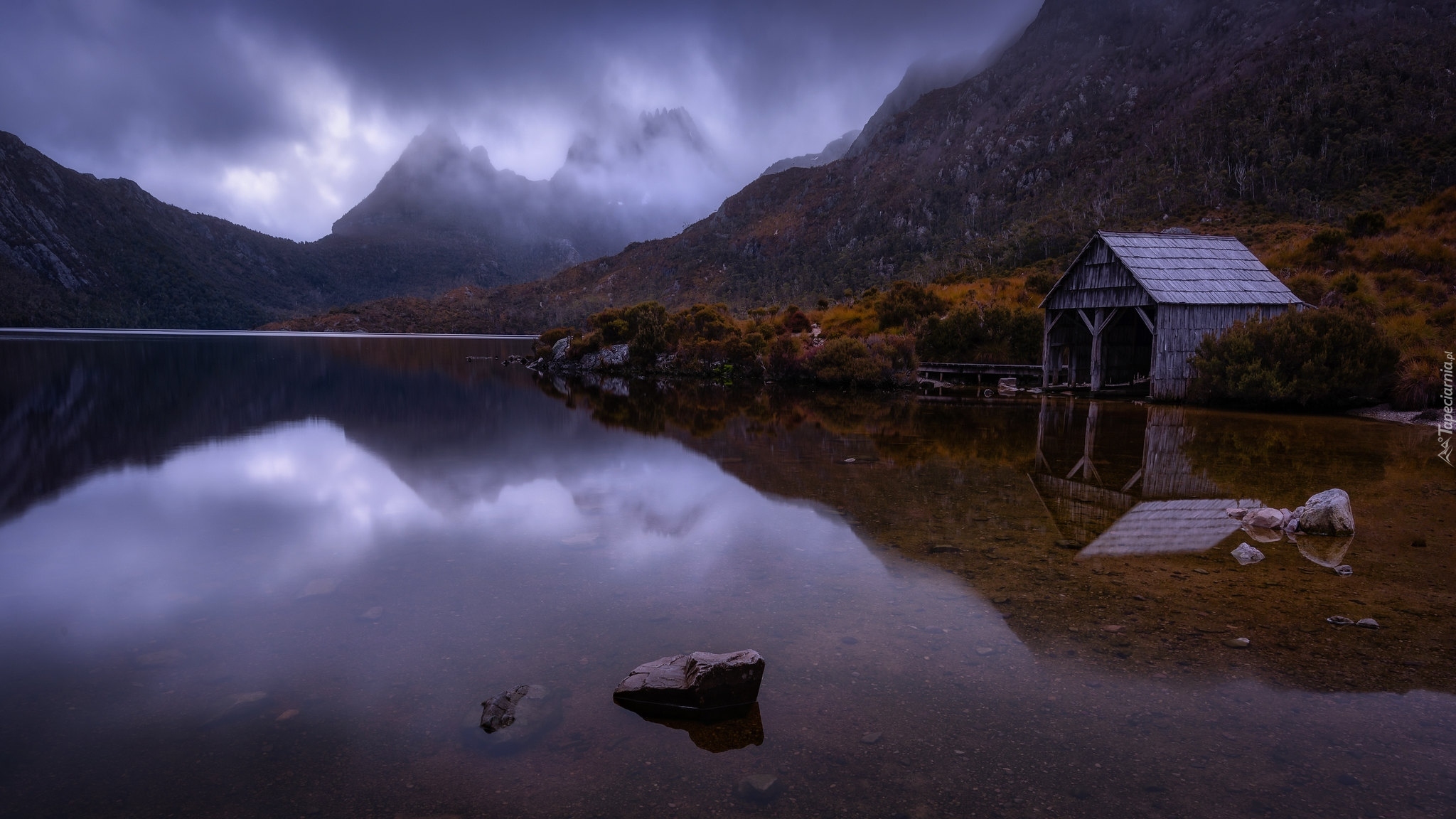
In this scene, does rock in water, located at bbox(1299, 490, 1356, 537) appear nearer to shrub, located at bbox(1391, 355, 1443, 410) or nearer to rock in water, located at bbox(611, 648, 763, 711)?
rock in water, located at bbox(611, 648, 763, 711)

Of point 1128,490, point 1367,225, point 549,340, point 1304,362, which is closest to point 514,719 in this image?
point 1128,490

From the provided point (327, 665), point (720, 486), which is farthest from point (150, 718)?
point (720, 486)

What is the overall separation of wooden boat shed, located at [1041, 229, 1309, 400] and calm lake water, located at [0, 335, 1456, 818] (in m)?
10.3

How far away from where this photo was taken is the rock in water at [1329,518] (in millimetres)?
8430

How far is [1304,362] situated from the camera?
20125 millimetres

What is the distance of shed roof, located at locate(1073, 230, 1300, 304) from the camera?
23094 mm

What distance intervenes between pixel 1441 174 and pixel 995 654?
62.7 meters

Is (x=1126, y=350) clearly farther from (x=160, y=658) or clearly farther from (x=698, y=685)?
(x=160, y=658)

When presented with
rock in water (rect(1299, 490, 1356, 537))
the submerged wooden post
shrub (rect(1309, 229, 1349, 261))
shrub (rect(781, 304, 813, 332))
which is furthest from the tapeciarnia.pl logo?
shrub (rect(781, 304, 813, 332))

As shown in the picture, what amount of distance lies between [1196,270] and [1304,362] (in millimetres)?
5385

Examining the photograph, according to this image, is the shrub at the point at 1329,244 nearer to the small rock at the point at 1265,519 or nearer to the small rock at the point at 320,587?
the small rock at the point at 1265,519

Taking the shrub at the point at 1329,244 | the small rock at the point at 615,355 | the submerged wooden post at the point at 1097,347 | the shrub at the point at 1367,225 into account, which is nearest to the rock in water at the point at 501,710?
the submerged wooden post at the point at 1097,347

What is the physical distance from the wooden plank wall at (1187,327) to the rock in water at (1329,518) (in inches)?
628

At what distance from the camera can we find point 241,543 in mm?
8477
